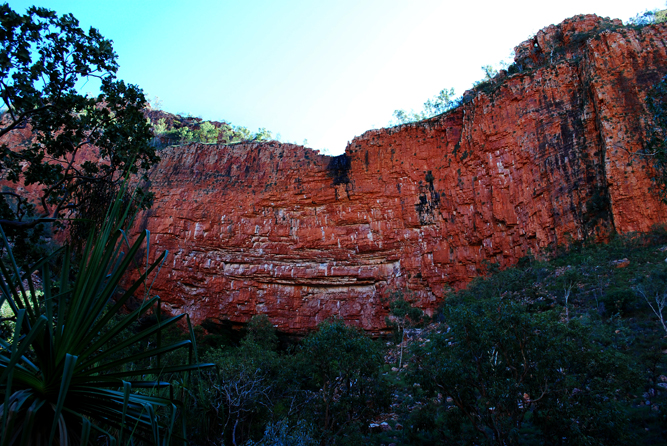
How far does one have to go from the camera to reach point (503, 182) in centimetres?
2727

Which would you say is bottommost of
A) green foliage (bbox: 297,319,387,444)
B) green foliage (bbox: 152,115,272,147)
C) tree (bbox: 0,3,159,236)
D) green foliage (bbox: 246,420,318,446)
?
green foliage (bbox: 246,420,318,446)

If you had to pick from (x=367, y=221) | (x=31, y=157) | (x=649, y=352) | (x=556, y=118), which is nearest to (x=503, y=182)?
(x=556, y=118)

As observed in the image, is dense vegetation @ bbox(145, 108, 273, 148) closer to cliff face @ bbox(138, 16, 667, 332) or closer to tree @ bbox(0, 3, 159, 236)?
cliff face @ bbox(138, 16, 667, 332)

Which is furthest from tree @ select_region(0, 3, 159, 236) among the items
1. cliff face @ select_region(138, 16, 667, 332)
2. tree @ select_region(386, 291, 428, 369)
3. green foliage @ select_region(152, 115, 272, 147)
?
green foliage @ select_region(152, 115, 272, 147)

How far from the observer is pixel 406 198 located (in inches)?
1190

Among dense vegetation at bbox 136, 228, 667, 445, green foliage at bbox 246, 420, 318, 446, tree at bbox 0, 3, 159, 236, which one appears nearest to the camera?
tree at bbox 0, 3, 159, 236

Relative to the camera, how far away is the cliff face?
24.4 m

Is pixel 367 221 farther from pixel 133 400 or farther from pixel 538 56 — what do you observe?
pixel 133 400

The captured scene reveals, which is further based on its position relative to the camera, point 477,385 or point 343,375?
point 343,375

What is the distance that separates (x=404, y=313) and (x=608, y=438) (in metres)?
17.2

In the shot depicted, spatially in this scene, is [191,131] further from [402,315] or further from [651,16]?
[651,16]

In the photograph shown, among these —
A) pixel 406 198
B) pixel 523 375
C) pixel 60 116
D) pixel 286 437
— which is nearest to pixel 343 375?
pixel 286 437

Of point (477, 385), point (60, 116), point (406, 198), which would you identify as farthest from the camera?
point (406, 198)

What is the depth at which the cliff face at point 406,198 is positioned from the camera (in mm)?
24438
